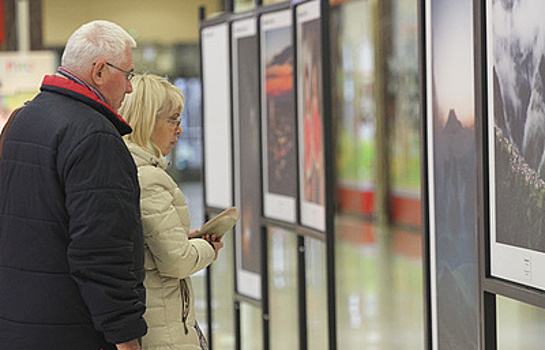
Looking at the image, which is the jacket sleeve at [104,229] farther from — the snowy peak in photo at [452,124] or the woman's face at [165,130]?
the snowy peak in photo at [452,124]

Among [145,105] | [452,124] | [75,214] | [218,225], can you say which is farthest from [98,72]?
[452,124]

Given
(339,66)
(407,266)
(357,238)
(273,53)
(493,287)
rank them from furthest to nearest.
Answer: (339,66)
(357,238)
(407,266)
(273,53)
(493,287)

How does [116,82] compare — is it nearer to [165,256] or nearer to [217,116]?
[165,256]

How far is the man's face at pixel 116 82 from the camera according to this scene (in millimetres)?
2652

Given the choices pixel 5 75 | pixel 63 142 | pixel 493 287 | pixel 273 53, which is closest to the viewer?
pixel 63 142

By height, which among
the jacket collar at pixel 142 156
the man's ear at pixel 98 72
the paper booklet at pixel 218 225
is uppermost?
the man's ear at pixel 98 72

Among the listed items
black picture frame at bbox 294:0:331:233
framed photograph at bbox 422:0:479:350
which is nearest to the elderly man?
framed photograph at bbox 422:0:479:350

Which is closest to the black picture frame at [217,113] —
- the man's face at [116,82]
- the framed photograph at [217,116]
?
the framed photograph at [217,116]

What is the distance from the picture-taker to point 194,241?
2.95 meters

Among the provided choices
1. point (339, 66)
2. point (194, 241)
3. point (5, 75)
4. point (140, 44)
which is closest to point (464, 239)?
point (194, 241)

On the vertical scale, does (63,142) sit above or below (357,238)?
above

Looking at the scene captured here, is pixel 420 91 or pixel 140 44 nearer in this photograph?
pixel 420 91

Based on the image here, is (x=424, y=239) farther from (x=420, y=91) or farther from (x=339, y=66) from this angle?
(x=339, y=66)

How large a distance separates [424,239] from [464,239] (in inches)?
8.3
